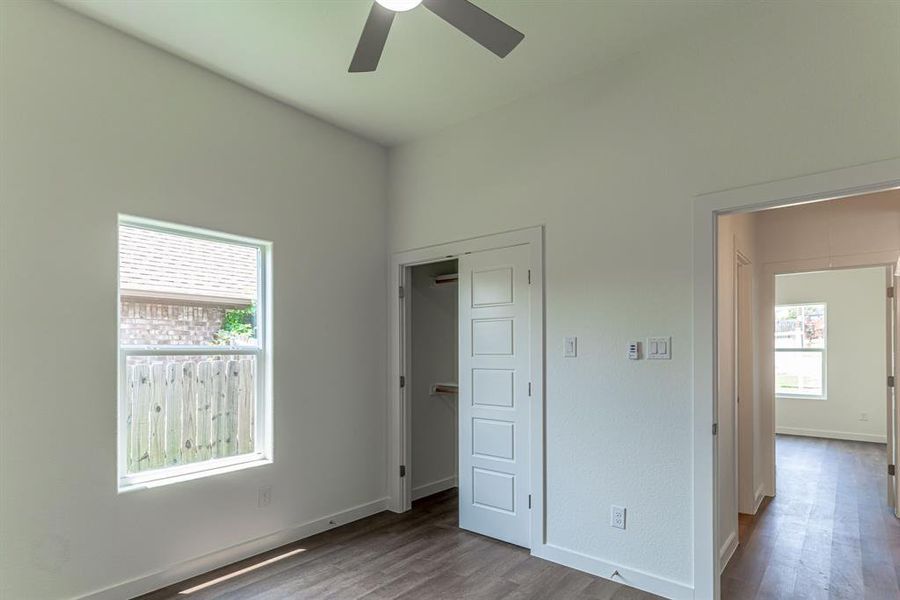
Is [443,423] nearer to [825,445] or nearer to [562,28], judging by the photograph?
[562,28]

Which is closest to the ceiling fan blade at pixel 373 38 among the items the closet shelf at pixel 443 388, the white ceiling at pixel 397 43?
the white ceiling at pixel 397 43

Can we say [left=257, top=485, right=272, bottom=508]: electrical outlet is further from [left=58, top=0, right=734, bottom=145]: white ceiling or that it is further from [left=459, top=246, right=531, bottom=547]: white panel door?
[left=58, top=0, right=734, bottom=145]: white ceiling

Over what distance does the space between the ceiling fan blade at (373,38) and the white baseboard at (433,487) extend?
11.6ft

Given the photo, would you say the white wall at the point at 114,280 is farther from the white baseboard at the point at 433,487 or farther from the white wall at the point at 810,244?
the white wall at the point at 810,244

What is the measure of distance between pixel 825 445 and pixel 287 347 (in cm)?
732

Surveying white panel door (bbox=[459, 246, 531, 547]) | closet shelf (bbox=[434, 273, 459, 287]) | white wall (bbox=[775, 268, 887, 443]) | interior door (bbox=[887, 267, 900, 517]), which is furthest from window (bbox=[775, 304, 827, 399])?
white panel door (bbox=[459, 246, 531, 547])

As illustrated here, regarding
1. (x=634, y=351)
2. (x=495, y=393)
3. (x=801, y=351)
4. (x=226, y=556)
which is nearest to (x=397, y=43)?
(x=634, y=351)

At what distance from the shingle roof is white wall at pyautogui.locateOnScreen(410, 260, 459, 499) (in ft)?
5.02

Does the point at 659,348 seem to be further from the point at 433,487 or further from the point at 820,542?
the point at 433,487

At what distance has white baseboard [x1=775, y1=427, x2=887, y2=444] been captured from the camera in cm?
703

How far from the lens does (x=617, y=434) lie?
2918 mm

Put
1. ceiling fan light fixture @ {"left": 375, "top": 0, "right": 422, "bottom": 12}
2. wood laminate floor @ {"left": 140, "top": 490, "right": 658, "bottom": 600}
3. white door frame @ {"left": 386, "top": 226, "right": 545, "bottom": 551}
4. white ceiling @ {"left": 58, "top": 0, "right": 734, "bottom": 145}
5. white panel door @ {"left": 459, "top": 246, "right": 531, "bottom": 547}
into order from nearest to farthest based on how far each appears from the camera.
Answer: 1. ceiling fan light fixture @ {"left": 375, "top": 0, "right": 422, "bottom": 12}
2. white ceiling @ {"left": 58, "top": 0, "right": 734, "bottom": 145}
3. wood laminate floor @ {"left": 140, "top": 490, "right": 658, "bottom": 600}
4. white door frame @ {"left": 386, "top": 226, "right": 545, "bottom": 551}
5. white panel door @ {"left": 459, "top": 246, "right": 531, "bottom": 547}

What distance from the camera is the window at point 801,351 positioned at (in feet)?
24.6

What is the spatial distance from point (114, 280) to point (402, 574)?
2364mm
